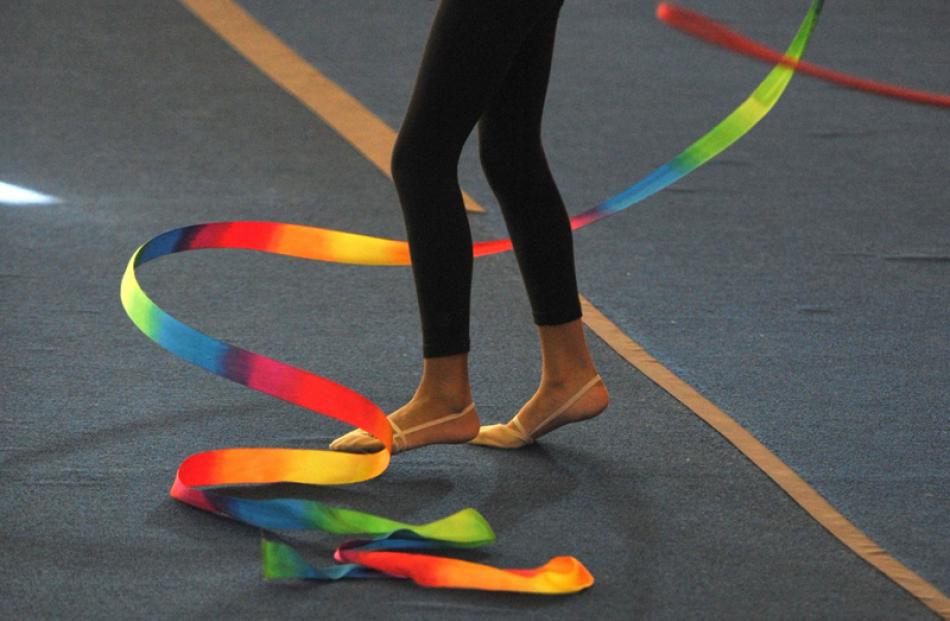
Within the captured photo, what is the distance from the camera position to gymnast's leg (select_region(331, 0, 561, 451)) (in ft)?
6.77

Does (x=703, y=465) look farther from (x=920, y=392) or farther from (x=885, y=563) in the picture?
(x=920, y=392)

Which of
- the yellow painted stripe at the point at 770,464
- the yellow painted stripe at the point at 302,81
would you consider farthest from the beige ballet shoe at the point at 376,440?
the yellow painted stripe at the point at 302,81

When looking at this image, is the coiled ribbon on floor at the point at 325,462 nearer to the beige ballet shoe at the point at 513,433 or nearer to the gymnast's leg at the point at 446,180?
the gymnast's leg at the point at 446,180

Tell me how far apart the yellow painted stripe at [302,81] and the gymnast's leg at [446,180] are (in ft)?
5.10

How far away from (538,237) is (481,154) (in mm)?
158

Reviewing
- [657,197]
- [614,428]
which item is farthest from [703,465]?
[657,197]

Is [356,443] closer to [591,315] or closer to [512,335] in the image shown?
[512,335]

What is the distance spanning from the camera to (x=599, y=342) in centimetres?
294

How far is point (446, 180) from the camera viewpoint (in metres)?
2.19

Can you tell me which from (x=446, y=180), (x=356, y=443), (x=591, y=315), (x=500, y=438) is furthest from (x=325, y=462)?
(x=591, y=315)

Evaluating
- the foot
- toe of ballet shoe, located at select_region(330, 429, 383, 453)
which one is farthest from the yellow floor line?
toe of ballet shoe, located at select_region(330, 429, 383, 453)

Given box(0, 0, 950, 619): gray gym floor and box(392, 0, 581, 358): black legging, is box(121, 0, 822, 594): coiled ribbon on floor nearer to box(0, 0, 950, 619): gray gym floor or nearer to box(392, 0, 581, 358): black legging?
box(0, 0, 950, 619): gray gym floor

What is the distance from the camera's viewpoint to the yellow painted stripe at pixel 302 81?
4.45 m

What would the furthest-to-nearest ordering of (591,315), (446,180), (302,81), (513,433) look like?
(302,81)
(591,315)
(513,433)
(446,180)
